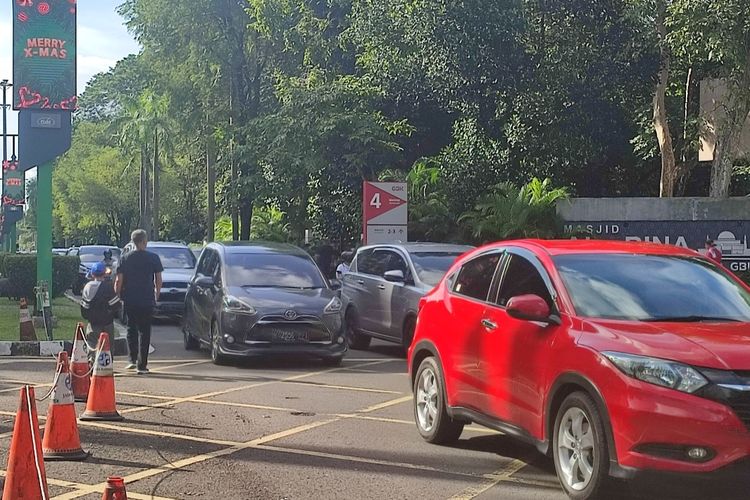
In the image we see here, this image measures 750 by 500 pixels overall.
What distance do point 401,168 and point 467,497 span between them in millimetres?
24769

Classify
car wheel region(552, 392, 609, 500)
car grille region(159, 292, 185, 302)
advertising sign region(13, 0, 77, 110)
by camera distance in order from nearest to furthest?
car wheel region(552, 392, 609, 500), advertising sign region(13, 0, 77, 110), car grille region(159, 292, 185, 302)

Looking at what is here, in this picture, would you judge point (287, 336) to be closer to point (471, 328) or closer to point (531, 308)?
point (471, 328)

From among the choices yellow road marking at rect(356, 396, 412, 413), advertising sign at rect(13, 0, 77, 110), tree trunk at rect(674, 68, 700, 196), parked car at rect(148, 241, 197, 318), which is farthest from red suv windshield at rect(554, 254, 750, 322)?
tree trunk at rect(674, 68, 700, 196)

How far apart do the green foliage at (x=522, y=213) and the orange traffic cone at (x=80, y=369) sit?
15196mm

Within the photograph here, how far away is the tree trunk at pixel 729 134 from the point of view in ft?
80.7

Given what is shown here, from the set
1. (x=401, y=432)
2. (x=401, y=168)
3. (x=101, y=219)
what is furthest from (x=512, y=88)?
(x=101, y=219)

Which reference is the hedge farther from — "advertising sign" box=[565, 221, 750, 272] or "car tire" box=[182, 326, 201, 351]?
"advertising sign" box=[565, 221, 750, 272]

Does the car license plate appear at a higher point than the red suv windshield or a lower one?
lower

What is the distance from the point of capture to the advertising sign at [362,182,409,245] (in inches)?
786

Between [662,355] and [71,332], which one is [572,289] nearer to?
[662,355]

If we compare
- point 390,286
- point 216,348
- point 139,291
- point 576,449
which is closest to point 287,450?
point 576,449

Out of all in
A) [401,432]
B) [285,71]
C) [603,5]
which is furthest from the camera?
[285,71]

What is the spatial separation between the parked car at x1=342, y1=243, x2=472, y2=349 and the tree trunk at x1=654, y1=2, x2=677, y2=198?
11678mm

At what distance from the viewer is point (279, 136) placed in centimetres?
2956
